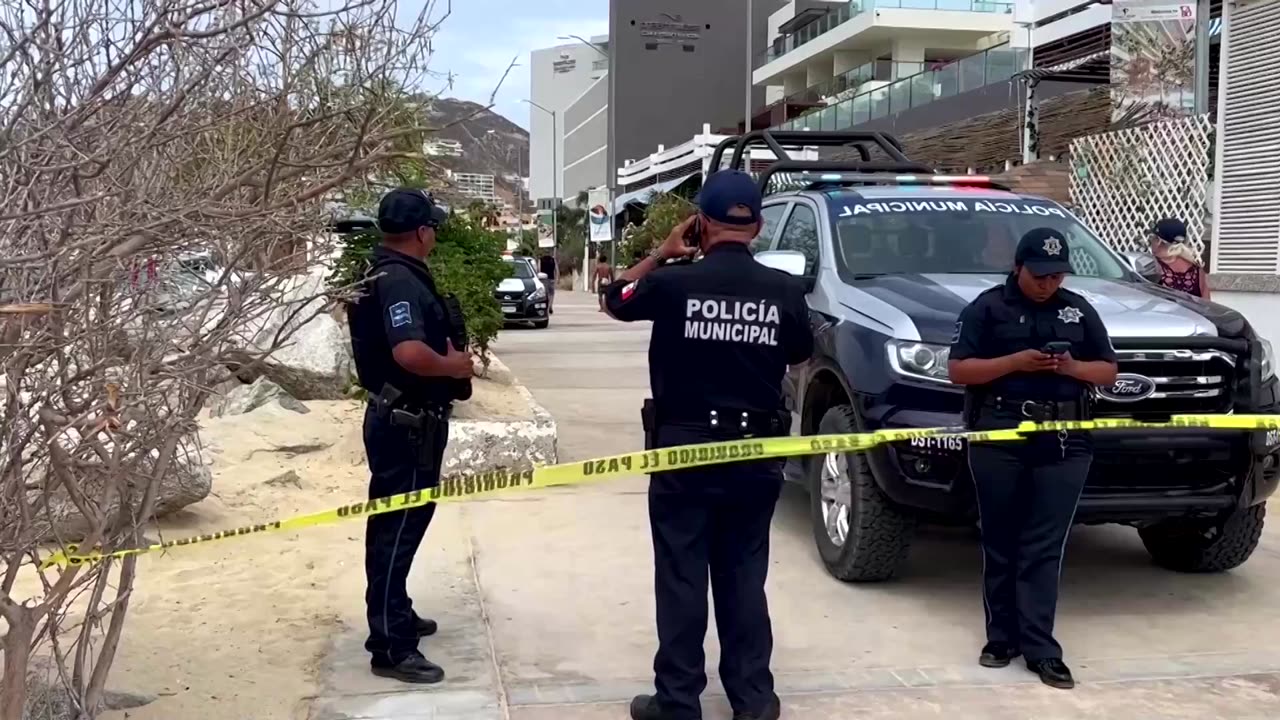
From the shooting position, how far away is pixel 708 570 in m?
3.98

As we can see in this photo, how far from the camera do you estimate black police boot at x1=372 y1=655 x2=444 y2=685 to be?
14.2 feet

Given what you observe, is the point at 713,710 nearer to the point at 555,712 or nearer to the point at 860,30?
the point at 555,712

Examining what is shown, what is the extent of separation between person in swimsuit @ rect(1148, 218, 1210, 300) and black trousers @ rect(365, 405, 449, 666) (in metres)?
5.29

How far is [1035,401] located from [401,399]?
2267mm

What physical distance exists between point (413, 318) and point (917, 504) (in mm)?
2175

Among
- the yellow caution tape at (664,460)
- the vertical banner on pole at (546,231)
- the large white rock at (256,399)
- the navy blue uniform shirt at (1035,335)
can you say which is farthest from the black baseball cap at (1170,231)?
the vertical banner on pole at (546,231)

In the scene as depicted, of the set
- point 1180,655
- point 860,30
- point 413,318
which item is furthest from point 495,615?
point 860,30

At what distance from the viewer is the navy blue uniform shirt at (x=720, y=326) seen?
12.5 feet

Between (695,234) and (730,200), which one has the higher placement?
(730,200)

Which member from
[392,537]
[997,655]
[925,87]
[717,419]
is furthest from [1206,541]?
[925,87]

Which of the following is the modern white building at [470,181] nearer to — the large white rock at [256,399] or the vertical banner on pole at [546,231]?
the large white rock at [256,399]

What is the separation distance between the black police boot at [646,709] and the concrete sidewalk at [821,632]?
0.10 m

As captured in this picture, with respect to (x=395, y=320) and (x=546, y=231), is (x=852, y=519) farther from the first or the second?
(x=546, y=231)

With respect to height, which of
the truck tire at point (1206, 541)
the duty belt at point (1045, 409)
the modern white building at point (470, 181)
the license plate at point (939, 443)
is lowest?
the truck tire at point (1206, 541)
